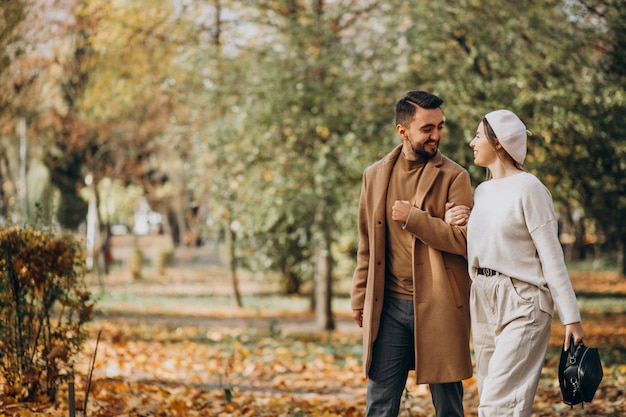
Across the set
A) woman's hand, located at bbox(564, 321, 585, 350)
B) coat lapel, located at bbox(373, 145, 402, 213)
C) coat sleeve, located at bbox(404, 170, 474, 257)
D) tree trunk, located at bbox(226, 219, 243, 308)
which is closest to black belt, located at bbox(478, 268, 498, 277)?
coat sleeve, located at bbox(404, 170, 474, 257)

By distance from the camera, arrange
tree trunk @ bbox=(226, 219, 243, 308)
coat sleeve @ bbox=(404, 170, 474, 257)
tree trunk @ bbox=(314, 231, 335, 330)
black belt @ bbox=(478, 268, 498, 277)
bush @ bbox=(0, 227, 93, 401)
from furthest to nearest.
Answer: tree trunk @ bbox=(226, 219, 243, 308), tree trunk @ bbox=(314, 231, 335, 330), bush @ bbox=(0, 227, 93, 401), coat sleeve @ bbox=(404, 170, 474, 257), black belt @ bbox=(478, 268, 498, 277)

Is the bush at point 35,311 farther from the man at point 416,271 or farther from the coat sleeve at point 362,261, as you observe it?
the man at point 416,271

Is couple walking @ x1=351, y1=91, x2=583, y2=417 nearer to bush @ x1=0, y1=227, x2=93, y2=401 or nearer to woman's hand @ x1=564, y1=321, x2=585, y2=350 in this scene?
woman's hand @ x1=564, y1=321, x2=585, y2=350

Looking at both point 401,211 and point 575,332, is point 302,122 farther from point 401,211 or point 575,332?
point 575,332

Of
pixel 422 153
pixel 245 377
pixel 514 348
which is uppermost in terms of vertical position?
pixel 422 153

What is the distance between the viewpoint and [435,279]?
14.1ft

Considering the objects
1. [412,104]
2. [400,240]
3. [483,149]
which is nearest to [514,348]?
[400,240]

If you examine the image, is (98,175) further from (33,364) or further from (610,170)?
(33,364)

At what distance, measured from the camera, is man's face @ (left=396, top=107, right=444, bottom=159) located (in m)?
4.29

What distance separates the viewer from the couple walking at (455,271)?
3932 millimetres

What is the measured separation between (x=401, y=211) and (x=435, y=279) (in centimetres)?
38

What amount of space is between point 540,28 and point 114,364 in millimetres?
6650

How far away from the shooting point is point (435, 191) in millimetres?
4383

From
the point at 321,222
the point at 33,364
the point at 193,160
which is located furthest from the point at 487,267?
the point at 193,160
